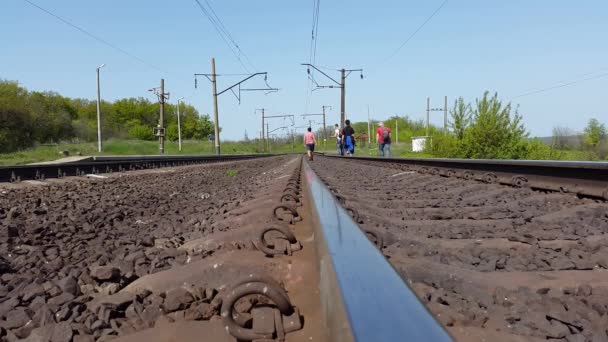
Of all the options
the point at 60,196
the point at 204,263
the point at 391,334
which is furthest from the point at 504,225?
the point at 60,196

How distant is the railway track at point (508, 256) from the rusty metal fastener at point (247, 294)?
1.33ft

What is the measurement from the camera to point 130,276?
2141 mm

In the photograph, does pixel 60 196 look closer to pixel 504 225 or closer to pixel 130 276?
pixel 130 276

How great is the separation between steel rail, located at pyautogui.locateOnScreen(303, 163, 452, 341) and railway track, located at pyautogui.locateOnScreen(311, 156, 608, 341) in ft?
0.88

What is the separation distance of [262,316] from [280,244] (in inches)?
34.8

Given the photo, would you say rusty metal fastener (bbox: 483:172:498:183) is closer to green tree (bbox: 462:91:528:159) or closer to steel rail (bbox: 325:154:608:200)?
steel rail (bbox: 325:154:608:200)

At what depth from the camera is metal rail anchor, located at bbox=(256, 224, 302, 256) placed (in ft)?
6.97

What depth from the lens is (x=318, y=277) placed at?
1.65 m

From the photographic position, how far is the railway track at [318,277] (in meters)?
1.23

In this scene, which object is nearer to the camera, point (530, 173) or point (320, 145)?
point (530, 173)

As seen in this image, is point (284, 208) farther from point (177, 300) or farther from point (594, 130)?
point (594, 130)

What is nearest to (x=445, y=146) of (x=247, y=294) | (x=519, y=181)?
(x=519, y=181)

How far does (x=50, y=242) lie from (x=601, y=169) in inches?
167

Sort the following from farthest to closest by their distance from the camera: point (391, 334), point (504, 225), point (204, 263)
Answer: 1. point (504, 225)
2. point (204, 263)
3. point (391, 334)
